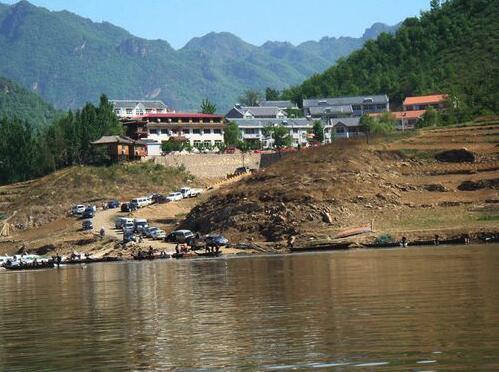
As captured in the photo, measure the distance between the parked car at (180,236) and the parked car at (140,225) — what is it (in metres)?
5.85

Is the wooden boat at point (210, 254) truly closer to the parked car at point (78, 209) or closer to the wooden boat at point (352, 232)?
the wooden boat at point (352, 232)

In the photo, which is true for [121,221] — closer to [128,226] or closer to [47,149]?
[128,226]

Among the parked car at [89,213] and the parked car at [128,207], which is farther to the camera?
the parked car at [89,213]

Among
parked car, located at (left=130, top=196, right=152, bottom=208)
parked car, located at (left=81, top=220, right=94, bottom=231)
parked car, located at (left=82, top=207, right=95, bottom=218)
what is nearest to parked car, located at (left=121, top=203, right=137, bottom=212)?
parked car, located at (left=130, top=196, right=152, bottom=208)

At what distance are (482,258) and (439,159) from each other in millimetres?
48672

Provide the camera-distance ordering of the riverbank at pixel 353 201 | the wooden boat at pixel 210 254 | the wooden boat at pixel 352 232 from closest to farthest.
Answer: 1. the wooden boat at pixel 210 254
2. the wooden boat at pixel 352 232
3. the riverbank at pixel 353 201

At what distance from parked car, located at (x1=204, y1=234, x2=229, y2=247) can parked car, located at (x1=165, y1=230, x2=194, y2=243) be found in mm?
5031

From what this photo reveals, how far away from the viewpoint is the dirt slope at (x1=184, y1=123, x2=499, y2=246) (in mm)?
104875

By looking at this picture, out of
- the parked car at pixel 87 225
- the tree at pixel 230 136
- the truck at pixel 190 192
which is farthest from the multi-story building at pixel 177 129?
the parked car at pixel 87 225

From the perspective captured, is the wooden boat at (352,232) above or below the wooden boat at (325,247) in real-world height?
above

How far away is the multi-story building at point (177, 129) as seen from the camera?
7372 inches

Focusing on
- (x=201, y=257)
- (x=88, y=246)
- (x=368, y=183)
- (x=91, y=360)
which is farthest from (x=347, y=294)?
(x=88, y=246)

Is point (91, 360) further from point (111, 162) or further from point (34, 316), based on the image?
point (111, 162)

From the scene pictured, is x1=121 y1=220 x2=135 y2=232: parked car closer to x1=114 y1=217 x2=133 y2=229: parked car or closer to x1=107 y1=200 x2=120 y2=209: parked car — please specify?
x1=114 y1=217 x2=133 y2=229: parked car
